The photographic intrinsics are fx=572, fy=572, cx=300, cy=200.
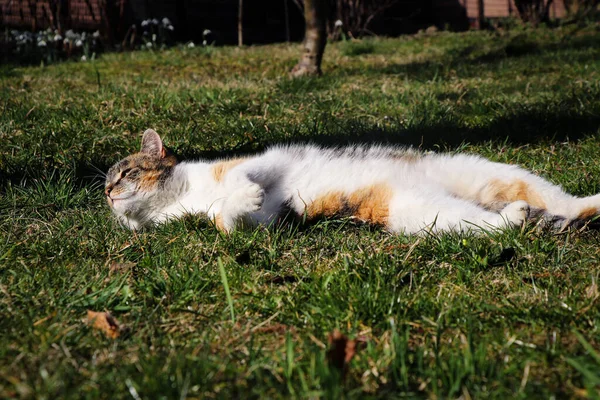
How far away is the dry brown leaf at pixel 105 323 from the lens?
6.37 ft

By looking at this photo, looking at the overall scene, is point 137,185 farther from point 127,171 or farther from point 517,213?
point 517,213

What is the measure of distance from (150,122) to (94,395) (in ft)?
11.3

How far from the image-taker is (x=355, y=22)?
12102mm

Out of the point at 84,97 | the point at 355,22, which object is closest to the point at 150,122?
the point at 84,97

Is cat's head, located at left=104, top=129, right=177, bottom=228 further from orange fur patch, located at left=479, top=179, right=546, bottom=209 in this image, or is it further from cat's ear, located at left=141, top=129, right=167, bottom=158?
orange fur patch, located at left=479, top=179, right=546, bottom=209

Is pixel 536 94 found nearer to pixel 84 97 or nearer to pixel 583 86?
pixel 583 86

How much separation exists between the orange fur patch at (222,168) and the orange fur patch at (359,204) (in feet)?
1.71

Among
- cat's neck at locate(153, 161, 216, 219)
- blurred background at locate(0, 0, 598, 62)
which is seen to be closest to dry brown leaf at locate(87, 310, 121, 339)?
cat's neck at locate(153, 161, 216, 219)

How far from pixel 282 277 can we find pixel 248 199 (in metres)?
0.53

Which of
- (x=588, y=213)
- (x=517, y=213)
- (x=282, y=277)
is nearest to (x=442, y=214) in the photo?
(x=517, y=213)

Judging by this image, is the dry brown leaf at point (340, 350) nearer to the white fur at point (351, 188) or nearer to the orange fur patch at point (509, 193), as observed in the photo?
the white fur at point (351, 188)

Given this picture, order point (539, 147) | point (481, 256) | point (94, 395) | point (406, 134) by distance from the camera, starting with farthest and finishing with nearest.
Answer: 1. point (406, 134)
2. point (539, 147)
3. point (481, 256)
4. point (94, 395)

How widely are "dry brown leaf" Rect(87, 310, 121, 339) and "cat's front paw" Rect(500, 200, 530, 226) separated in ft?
5.80

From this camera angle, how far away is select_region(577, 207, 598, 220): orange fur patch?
2.71m
